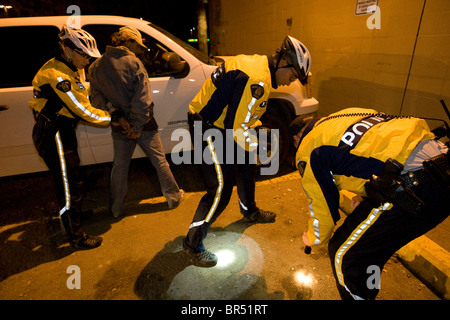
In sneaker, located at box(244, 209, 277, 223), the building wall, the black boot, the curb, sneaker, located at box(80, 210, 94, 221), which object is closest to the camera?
the curb

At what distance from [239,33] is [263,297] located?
28.2 feet

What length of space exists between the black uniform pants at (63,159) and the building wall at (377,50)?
4313 millimetres

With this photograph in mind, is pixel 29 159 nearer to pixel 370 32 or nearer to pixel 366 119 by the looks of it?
pixel 366 119

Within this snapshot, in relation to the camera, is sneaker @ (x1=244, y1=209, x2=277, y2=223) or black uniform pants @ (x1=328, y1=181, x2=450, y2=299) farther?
sneaker @ (x1=244, y1=209, x2=277, y2=223)

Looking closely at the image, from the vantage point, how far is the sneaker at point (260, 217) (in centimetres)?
295

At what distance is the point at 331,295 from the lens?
6.98 feet

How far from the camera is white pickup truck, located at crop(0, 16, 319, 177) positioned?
2.96m

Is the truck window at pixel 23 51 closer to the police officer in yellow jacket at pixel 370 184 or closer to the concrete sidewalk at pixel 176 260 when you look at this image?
the concrete sidewalk at pixel 176 260

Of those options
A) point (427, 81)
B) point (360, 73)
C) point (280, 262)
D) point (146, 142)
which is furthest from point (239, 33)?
point (280, 262)

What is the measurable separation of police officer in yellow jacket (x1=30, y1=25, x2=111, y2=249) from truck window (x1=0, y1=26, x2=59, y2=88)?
2.85ft

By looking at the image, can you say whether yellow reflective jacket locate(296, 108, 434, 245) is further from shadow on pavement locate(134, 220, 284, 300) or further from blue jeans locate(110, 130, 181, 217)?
blue jeans locate(110, 130, 181, 217)

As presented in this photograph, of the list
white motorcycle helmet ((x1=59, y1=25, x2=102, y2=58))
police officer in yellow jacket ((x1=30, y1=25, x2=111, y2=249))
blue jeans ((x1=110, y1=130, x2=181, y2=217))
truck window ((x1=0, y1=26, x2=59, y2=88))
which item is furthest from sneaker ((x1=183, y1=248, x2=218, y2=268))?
truck window ((x1=0, y1=26, x2=59, y2=88))

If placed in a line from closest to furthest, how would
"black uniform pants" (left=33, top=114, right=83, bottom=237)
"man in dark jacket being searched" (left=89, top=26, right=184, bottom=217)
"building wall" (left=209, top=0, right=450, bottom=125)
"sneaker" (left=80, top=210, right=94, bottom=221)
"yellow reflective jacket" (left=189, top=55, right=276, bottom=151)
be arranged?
"yellow reflective jacket" (left=189, top=55, right=276, bottom=151), "black uniform pants" (left=33, top=114, right=83, bottom=237), "man in dark jacket being searched" (left=89, top=26, right=184, bottom=217), "sneaker" (left=80, top=210, right=94, bottom=221), "building wall" (left=209, top=0, right=450, bottom=125)

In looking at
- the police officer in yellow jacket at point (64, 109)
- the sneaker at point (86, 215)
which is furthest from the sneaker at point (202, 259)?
the sneaker at point (86, 215)
